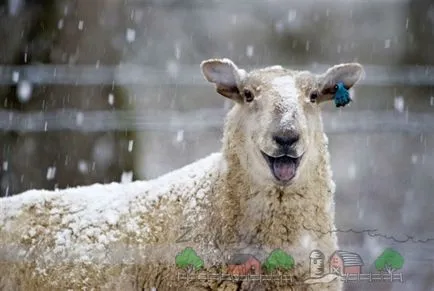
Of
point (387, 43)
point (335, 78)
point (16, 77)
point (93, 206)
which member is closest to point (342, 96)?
point (335, 78)

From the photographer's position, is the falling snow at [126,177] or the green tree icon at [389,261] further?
the falling snow at [126,177]

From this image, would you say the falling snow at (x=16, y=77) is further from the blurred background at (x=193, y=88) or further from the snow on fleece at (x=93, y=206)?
the snow on fleece at (x=93, y=206)

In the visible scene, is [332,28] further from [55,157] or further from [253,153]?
[253,153]

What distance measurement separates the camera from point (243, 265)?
3.29 metres

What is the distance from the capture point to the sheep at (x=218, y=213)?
3344 mm

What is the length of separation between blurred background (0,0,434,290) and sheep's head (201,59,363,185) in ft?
0.88

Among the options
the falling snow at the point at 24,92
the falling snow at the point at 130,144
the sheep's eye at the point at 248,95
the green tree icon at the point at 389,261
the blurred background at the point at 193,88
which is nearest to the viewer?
the green tree icon at the point at 389,261

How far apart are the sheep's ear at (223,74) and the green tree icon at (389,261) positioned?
109 cm

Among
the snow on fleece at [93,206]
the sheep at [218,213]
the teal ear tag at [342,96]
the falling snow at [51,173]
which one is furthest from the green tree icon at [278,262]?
the falling snow at [51,173]

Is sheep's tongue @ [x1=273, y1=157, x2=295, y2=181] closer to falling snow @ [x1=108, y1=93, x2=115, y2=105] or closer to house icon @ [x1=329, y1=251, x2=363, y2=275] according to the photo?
house icon @ [x1=329, y1=251, x2=363, y2=275]

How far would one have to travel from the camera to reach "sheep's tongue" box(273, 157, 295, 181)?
3309 millimetres

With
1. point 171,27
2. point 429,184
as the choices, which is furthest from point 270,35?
point 429,184

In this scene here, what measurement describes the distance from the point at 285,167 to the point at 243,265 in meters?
0.47

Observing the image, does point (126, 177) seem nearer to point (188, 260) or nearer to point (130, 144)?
point (130, 144)
